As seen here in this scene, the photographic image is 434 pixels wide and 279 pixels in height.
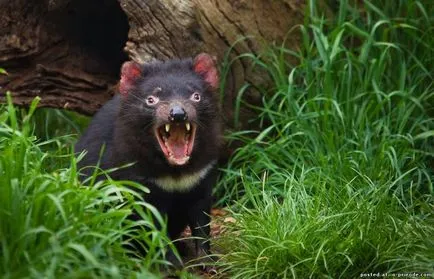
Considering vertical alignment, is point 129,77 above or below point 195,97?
above

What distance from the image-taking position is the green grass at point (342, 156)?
4797 mm

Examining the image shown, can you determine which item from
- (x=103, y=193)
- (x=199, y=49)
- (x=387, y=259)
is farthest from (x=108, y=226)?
(x=199, y=49)

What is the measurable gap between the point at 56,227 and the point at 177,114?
1.14 meters

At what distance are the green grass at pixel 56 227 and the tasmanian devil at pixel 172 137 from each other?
0.84 meters

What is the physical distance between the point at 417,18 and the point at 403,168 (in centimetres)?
106

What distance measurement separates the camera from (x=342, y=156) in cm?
571

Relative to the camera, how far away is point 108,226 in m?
4.14

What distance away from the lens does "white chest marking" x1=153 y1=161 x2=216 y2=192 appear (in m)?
5.19

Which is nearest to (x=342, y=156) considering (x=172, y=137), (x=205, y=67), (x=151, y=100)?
(x=205, y=67)

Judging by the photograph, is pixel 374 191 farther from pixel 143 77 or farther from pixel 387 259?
pixel 143 77

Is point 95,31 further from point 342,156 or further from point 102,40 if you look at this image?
point 342,156

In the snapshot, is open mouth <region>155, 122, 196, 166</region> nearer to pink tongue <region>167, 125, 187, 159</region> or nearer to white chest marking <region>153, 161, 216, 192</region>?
pink tongue <region>167, 125, 187, 159</region>

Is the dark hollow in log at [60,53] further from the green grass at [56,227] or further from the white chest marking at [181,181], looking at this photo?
the green grass at [56,227]

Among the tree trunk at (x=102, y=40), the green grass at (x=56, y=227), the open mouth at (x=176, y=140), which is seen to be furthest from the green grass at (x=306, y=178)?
the open mouth at (x=176, y=140)
